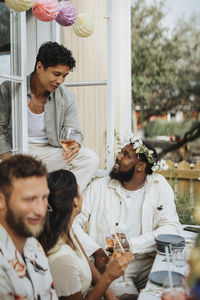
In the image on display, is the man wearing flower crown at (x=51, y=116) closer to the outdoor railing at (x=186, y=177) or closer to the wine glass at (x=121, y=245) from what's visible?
the wine glass at (x=121, y=245)

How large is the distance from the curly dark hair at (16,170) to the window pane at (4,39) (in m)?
1.12

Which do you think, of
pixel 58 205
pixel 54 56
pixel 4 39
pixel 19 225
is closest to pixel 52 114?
pixel 54 56

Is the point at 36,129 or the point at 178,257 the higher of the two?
the point at 36,129

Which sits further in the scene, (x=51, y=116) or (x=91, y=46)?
(x=91, y=46)

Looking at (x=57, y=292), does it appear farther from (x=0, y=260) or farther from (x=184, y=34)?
(x=184, y=34)

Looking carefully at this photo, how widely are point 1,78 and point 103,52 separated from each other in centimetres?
110

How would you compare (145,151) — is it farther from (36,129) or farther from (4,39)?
(4,39)

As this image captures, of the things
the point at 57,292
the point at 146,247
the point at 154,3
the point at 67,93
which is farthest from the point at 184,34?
the point at 57,292

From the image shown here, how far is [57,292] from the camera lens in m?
1.48

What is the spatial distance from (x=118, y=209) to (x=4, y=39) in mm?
1329

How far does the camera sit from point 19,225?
48.4 inches

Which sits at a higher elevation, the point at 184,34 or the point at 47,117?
the point at 184,34

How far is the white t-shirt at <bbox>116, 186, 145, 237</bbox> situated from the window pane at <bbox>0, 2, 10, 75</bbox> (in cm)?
115

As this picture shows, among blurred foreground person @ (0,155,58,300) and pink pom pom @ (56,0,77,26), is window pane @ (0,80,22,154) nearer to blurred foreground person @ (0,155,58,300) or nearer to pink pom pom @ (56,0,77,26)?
pink pom pom @ (56,0,77,26)
